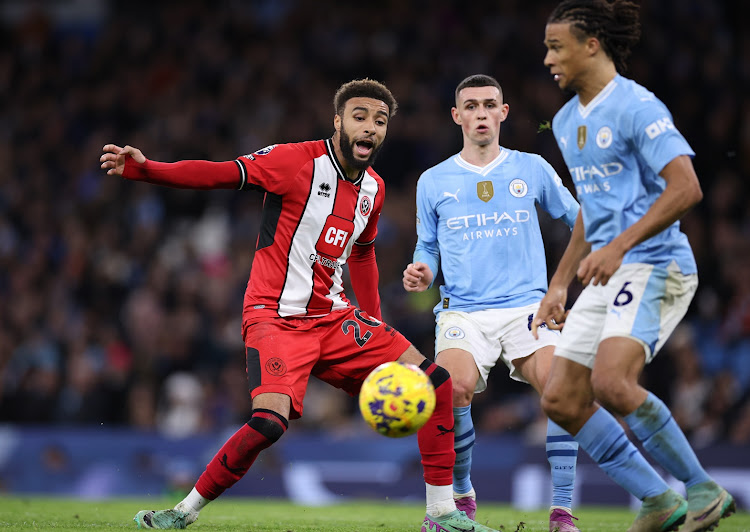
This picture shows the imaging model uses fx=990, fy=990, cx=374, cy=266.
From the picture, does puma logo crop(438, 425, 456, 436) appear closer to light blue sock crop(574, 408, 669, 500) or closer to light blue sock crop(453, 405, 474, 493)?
light blue sock crop(453, 405, 474, 493)

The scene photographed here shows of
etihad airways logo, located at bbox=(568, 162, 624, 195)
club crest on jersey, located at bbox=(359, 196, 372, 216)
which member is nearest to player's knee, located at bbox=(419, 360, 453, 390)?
club crest on jersey, located at bbox=(359, 196, 372, 216)

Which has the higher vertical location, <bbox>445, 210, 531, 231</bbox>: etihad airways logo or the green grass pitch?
<bbox>445, 210, 531, 231</bbox>: etihad airways logo

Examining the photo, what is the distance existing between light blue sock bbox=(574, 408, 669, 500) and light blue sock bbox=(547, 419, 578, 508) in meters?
1.15

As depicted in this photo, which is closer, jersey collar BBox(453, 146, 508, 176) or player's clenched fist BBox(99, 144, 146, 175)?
player's clenched fist BBox(99, 144, 146, 175)

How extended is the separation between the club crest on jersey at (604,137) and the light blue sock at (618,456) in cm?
134

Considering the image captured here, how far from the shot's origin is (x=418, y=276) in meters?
6.06

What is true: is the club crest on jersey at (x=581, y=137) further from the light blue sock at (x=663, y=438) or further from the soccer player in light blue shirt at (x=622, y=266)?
the light blue sock at (x=663, y=438)

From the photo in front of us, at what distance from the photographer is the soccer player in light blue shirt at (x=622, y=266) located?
4613mm

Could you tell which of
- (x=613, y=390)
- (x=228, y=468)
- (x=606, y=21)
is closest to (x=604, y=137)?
(x=606, y=21)

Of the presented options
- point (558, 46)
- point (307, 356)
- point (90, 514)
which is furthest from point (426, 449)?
point (90, 514)

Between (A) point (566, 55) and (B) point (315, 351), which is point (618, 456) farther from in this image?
(A) point (566, 55)

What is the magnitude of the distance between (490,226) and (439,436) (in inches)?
59.1

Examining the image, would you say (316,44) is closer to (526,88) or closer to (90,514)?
(526,88)

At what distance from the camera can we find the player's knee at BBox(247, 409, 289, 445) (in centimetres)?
544
